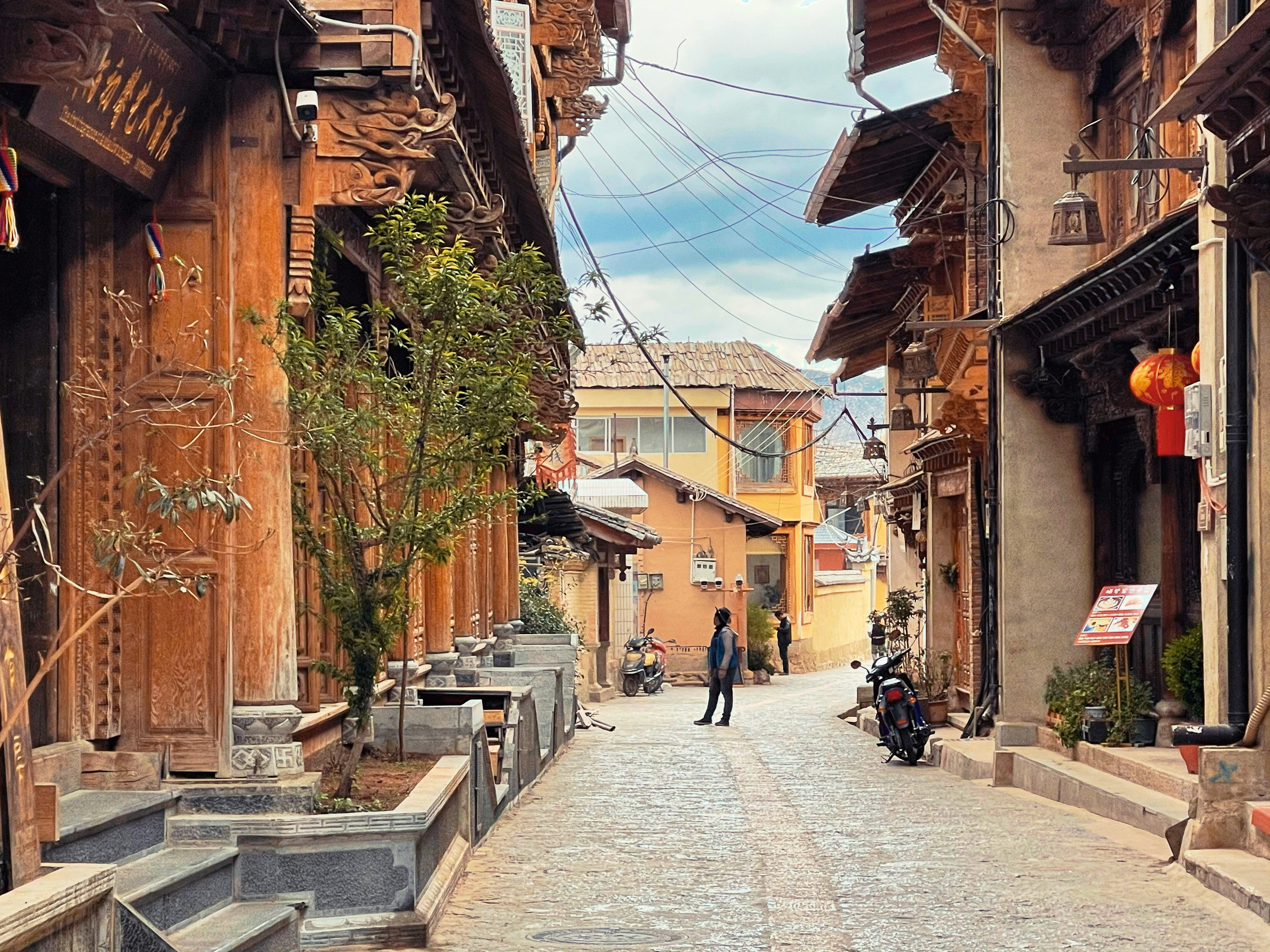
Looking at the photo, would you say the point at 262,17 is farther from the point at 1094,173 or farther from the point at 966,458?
the point at 966,458

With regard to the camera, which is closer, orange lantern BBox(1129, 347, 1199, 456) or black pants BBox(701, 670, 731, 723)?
orange lantern BBox(1129, 347, 1199, 456)

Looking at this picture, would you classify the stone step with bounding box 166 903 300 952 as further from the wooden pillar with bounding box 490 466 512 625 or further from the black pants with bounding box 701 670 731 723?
the black pants with bounding box 701 670 731 723

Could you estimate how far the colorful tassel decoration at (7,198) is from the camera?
6.18 m

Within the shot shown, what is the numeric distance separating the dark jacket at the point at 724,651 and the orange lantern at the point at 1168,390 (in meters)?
12.6

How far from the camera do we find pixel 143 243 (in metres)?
8.85

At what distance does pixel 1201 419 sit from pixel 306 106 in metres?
6.34

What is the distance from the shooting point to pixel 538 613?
28375 mm

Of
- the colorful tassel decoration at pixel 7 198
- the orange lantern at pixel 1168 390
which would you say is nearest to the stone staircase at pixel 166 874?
the colorful tassel decoration at pixel 7 198

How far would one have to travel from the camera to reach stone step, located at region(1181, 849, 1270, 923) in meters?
8.76

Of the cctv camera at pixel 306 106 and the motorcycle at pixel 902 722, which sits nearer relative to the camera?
the cctv camera at pixel 306 106

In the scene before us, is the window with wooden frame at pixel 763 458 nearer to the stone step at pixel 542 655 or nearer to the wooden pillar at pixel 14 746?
the stone step at pixel 542 655

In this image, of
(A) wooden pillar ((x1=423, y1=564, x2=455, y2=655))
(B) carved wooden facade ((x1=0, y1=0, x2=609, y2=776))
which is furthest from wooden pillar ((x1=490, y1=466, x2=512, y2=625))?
(B) carved wooden facade ((x1=0, y1=0, x2=609, y2=776))

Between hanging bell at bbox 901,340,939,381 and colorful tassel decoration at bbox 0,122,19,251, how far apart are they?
16093mm

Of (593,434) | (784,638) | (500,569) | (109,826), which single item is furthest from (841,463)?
(109,826)
